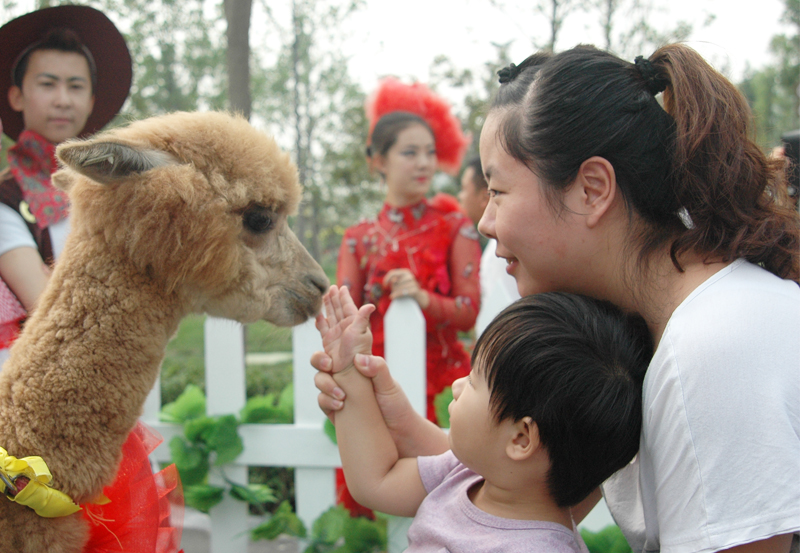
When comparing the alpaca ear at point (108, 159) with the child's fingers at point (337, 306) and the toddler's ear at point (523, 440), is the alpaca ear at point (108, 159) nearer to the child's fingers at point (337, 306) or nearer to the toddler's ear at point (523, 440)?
the child's fingers at point (337, 306)

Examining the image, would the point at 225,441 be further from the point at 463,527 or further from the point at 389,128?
the point at 389,128

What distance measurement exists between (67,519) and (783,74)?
1443 inches

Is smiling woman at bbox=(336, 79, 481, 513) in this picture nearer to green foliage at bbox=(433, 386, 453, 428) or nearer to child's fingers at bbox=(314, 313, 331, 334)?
green foliage at bbox=(433, 386, 453, 428)

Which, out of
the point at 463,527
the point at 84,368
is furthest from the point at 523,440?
the point at 84,368

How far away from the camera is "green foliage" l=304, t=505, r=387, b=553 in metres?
2.56

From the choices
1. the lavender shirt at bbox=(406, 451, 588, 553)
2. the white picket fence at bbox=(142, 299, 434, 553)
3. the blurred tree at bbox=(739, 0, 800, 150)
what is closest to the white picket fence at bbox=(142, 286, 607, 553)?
the white picket fence at bbox=(142, 299, 434, 553)

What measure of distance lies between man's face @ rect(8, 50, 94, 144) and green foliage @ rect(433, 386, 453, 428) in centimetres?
188

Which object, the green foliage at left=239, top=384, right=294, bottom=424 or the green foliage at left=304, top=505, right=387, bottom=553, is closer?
the green foliage at left=304, top=505, right=387, bottom=553

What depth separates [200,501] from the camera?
2715 millimetres

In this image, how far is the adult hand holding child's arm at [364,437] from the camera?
64.3 inches

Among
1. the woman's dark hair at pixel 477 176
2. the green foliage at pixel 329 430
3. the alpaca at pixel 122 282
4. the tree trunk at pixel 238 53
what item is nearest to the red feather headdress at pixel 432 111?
the woman's dark hair at pixel 477 176

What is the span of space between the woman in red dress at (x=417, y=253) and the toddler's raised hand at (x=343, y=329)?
39.3 inches

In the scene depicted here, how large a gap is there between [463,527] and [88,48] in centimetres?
227

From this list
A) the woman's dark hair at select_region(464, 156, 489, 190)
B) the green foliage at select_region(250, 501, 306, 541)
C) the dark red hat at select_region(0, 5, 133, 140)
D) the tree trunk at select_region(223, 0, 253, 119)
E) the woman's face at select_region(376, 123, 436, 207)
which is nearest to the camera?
the dark red hat at select_region(0, 5, 133, 140)
